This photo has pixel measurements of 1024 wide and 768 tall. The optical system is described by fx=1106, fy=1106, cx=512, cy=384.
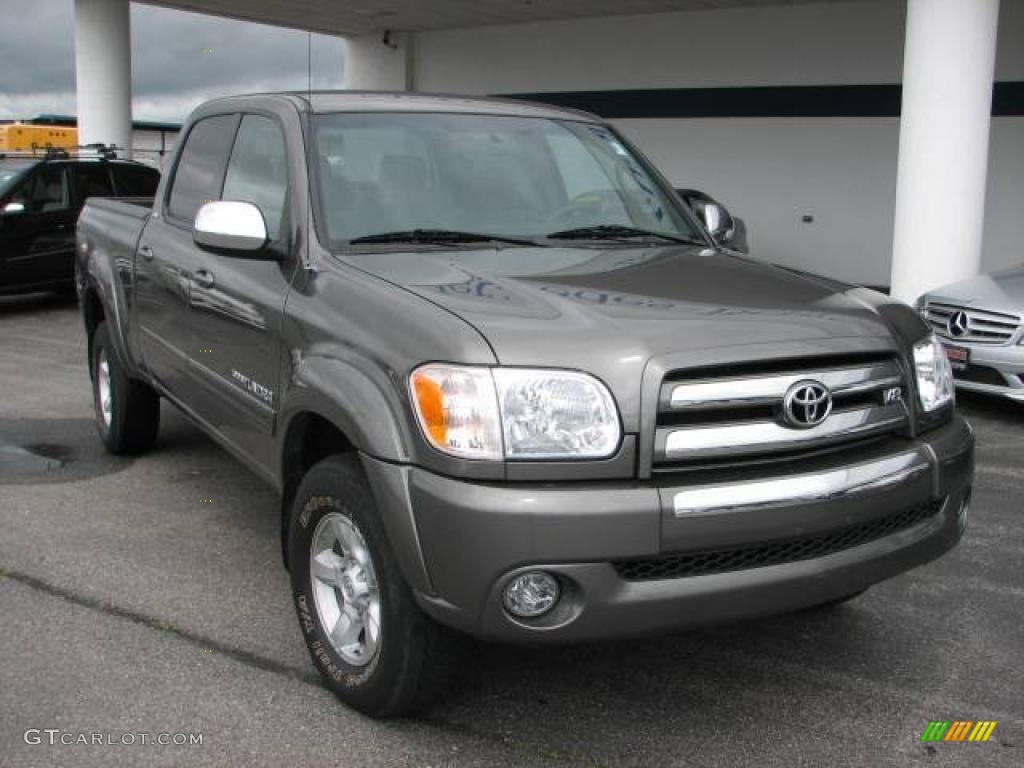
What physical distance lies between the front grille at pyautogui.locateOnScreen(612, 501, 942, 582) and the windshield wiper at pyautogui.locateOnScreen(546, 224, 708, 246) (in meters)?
1.46

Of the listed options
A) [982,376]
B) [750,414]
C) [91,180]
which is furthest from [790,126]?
[750,414]

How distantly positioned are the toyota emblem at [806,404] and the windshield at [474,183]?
1252mm

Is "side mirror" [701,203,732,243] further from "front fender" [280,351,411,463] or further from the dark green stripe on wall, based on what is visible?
the dark green stripe on wall

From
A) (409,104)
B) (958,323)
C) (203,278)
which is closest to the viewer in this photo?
(409,104)

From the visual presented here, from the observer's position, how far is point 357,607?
3.20 meters

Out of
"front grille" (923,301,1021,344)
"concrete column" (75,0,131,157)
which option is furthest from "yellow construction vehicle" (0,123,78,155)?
"front grille" (923,301,1021,344)

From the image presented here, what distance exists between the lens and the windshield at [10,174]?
12578 mm

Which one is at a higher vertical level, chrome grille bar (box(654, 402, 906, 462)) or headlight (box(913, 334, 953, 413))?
headlight (box(913, 334, 953, 413))

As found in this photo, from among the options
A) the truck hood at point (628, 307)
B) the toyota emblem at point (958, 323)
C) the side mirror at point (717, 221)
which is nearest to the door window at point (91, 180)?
the toyota emblem at point (958, 323)

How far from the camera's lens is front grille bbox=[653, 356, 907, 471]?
278 cm

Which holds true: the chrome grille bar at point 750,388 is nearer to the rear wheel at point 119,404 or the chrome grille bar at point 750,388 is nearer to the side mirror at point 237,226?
the side mirror at point 237,226

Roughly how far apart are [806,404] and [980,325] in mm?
5421

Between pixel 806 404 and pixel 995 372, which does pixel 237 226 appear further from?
pixel 995 372

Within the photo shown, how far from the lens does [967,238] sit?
393 inches
